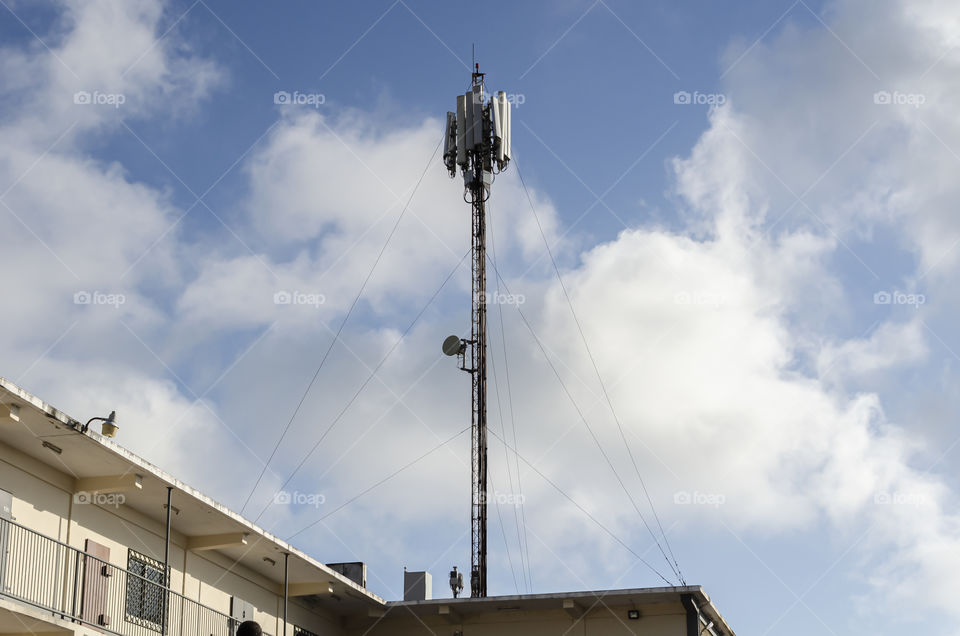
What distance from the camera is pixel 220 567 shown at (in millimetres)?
24094

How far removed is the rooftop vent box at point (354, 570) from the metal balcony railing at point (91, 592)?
577 centimetres

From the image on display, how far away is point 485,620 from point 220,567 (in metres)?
6.81

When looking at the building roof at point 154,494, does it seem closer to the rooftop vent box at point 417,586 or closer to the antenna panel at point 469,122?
the rooftop vent box at point 417,586

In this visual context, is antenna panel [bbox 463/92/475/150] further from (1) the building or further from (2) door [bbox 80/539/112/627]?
(2) door [bbox 80/539/112/627]

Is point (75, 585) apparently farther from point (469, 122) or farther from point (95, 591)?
point (469, 122)

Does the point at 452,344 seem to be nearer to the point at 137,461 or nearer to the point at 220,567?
the point at 220,567

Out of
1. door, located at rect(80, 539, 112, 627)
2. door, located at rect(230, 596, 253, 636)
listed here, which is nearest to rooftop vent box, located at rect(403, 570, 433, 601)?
door, located at rect(230, 596, 253, 636)

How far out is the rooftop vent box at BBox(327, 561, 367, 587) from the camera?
93.5 ft

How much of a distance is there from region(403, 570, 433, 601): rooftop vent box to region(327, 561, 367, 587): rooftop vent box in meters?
1.12

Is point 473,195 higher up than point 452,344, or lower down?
higher up

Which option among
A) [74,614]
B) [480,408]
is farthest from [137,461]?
[480,408]

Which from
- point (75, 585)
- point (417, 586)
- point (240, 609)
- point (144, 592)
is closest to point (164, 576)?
point (144, 592)

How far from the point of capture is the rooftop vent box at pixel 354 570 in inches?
1121

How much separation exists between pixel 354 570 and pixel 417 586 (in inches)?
62.0
